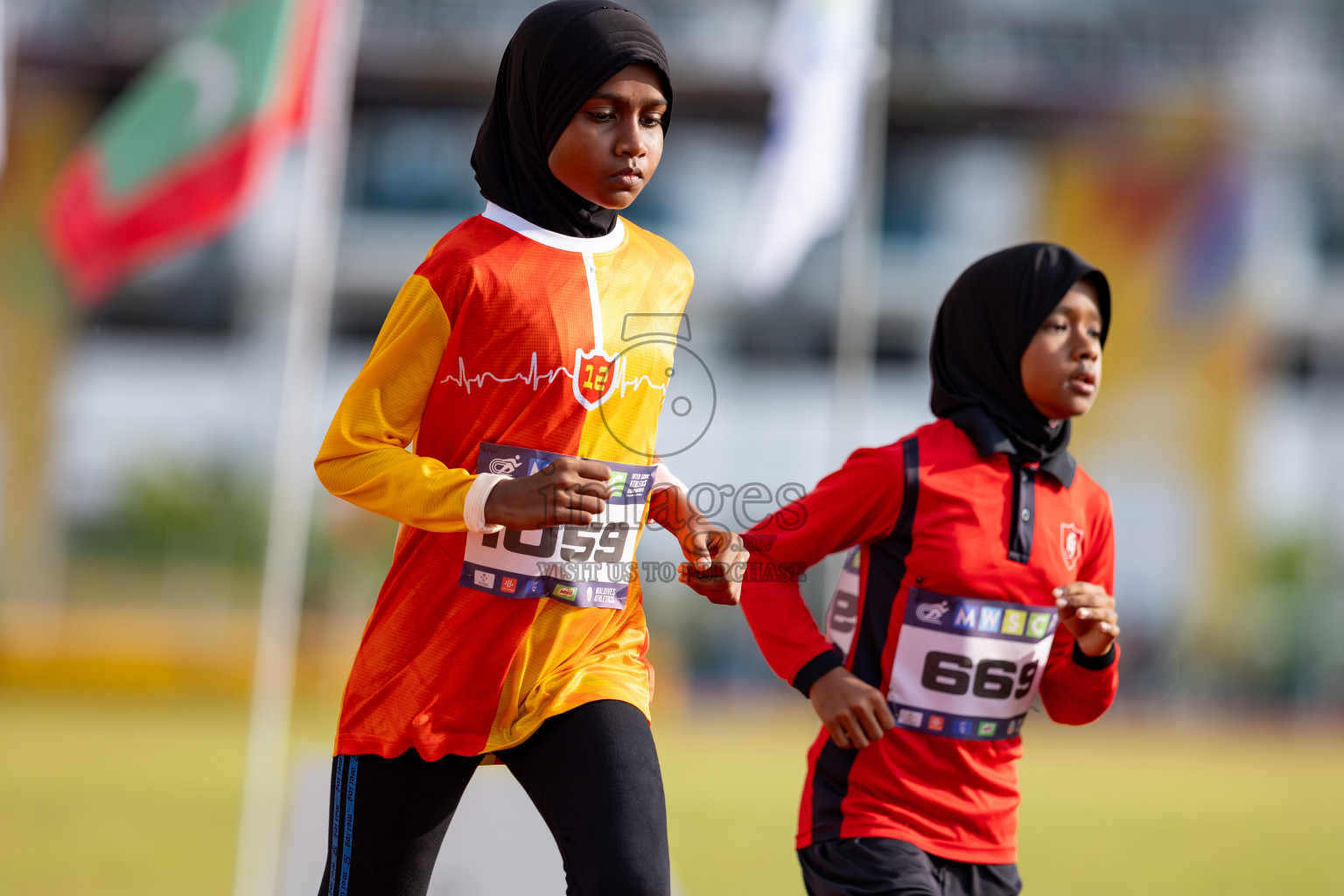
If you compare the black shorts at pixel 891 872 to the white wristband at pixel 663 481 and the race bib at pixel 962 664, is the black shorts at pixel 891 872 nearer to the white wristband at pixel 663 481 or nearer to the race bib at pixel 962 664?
the race bib at pixel 962 664

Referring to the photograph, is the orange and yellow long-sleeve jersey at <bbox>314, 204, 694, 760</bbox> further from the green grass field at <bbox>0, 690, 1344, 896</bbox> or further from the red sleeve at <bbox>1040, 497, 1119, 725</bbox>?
the green grass field at <bbox>0, 690, 1344, 896</bbox>

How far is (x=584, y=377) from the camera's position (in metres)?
2.63

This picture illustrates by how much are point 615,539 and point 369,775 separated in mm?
593

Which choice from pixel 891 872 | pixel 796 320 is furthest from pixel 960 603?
pixel 796 320

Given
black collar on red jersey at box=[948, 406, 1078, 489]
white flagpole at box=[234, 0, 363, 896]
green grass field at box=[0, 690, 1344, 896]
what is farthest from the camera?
green grass field at box=[0, 690, 1344, 896]

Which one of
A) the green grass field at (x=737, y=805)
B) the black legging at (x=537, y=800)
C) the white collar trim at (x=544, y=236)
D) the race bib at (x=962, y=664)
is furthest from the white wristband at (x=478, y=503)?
the green grass field at (x=737, y=805)

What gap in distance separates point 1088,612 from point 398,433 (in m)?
1.34

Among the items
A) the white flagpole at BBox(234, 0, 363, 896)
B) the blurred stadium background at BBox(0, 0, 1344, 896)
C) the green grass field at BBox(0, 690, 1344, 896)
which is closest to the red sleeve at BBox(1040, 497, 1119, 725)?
the white flagpole at BBox(234, 0, 363, 896)

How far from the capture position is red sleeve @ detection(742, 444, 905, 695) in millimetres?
2971

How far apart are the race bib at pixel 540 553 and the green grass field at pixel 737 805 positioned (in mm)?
4541

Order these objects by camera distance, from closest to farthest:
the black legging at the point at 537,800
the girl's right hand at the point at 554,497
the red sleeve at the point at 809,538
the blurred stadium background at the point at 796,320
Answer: the girl's right hand at the point at 554,497
the black legging at the point at 537,800
the red sleeve at the point at 809,538
the blurred stadium background at the point at 796,320

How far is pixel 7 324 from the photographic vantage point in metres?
22.7

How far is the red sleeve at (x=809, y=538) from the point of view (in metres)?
2.97

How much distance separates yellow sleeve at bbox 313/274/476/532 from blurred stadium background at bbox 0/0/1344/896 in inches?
671
